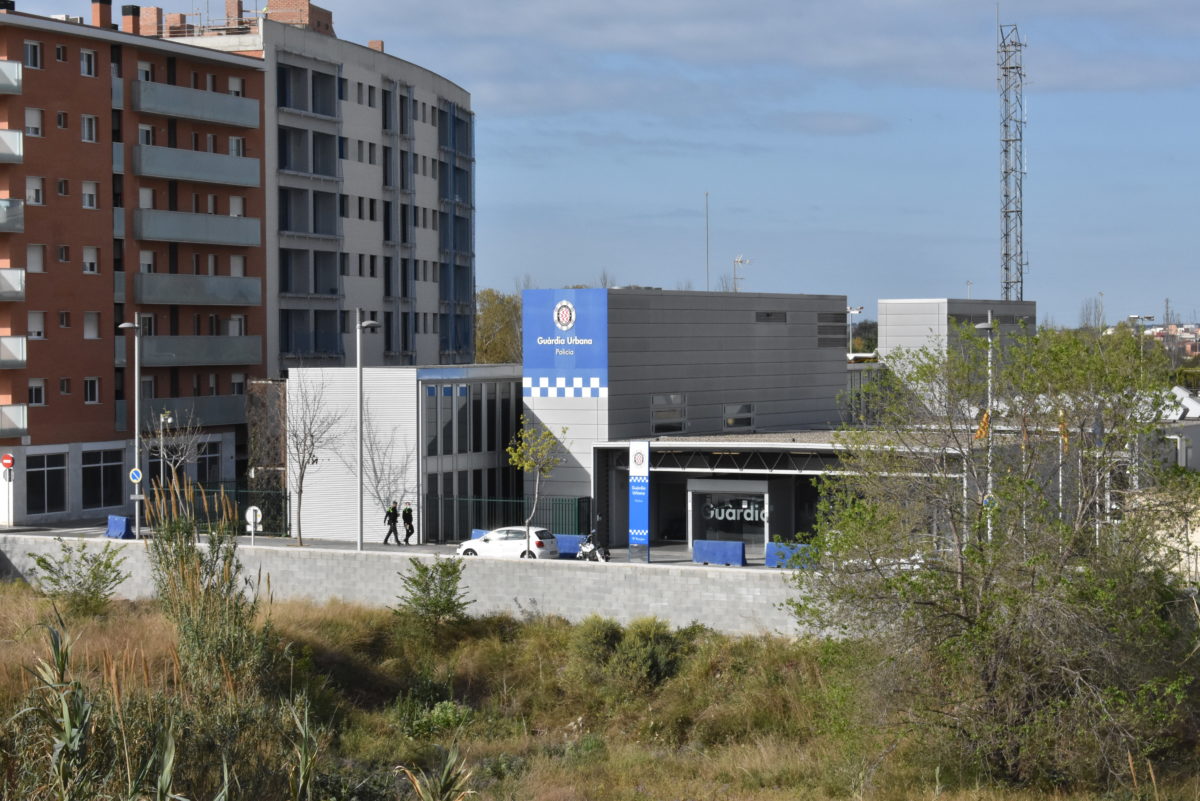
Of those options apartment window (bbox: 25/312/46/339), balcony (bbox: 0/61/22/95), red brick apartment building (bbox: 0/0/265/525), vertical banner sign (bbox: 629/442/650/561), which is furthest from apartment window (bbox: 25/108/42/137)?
vertical banner sign (bbox: 629/442/650/561)

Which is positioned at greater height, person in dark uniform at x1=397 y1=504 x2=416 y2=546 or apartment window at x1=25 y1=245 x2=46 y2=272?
apartment window at x1=25 y1=245 x2=46 y2=272

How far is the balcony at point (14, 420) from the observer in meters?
48.9

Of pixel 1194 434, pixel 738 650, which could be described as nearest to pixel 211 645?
pixel 738 650

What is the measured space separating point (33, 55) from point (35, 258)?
23.7 ft

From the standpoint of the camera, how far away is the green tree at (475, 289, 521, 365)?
105 meters

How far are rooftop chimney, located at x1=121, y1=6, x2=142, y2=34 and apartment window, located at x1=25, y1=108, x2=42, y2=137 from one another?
1163 cm

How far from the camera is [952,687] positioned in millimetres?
22000

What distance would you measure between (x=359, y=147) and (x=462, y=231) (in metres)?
13.4

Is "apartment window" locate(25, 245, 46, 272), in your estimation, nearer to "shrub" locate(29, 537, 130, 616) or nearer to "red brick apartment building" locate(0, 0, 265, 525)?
"red brick apartment building" locate(0, 0, 265, 525)

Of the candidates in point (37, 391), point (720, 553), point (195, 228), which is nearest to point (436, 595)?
point (720, 553)

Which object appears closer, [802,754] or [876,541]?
[876,541]

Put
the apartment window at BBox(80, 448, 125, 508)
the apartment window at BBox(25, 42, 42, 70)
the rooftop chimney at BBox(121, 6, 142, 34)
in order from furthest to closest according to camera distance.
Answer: the rooftop chimney at BBox(121, 6, 142, 34), the apartment window at BBox(80, 448, 125, 508), the apartment window at BBox(25, 42, 42, 70)

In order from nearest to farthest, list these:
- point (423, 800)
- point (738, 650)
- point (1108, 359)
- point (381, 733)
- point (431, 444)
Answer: point (423, 800)
point (1108, 359)
point (381, 733)
point (738, 650)
point (431, 444)

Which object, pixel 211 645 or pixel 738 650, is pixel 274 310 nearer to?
pixel 738 650
